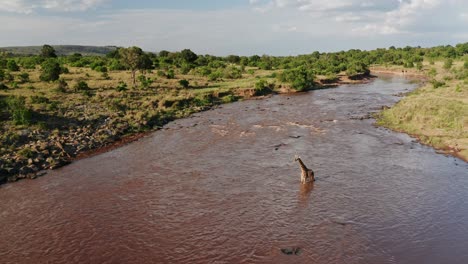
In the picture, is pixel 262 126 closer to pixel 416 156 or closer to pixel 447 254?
pixel 416 156

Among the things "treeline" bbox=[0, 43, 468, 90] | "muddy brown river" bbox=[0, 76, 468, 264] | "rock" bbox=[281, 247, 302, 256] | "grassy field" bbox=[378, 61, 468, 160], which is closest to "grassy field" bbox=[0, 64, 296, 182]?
"treeline" bbox=[0, 43, 468, 90]

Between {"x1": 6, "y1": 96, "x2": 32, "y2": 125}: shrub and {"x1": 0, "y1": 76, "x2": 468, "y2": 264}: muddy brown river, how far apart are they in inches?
338

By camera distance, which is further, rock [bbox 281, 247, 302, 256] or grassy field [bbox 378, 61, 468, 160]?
grassy field [bbox 378, 61, 468, 160]

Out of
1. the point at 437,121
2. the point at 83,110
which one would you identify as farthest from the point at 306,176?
the point at 83,110

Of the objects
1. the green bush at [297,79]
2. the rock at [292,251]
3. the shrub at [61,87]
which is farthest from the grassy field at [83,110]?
the rock at [292,251]

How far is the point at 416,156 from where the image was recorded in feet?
97.7

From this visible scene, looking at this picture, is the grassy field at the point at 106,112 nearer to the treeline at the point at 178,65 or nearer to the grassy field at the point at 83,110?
the grassy field at the point at 83,110

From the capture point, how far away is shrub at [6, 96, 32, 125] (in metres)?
34.2

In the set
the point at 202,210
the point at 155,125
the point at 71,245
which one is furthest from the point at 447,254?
the point at 155,125

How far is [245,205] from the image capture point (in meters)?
22.3

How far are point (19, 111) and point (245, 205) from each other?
24137mm

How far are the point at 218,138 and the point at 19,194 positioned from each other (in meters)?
17.4

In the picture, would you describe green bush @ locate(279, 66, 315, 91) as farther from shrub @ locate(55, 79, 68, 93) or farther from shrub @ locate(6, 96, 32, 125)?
shrub @ locate(6, 96, 32, 125)

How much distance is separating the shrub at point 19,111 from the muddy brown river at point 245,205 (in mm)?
8574
